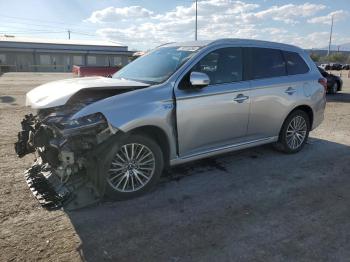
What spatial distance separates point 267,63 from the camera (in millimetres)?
6090

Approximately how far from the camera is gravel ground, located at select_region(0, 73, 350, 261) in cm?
348

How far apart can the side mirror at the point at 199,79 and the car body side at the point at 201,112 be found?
0.19 meters

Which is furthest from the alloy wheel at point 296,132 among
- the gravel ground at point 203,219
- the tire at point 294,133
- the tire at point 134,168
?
the tire at point 134,168

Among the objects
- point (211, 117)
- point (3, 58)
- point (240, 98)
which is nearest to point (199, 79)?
point (211, 117)

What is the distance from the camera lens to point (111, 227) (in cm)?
392

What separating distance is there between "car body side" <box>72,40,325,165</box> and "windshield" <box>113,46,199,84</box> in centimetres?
16

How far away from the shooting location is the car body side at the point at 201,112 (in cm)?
432

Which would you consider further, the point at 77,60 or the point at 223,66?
the point at 77,60

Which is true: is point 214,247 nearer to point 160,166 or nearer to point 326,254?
point 326,254

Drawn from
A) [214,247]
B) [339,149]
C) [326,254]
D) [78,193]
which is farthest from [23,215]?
[339,149]

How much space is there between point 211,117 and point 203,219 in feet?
5.18

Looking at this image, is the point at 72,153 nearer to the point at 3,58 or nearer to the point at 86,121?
the point at 86,121

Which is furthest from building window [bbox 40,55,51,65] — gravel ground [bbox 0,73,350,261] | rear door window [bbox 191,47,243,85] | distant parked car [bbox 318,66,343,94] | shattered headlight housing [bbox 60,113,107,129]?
shattered headlight housing [bbox 60,113,107,129]

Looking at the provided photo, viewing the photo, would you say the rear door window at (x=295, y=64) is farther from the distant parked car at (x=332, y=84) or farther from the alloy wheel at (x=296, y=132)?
the distant parked car at (x=332, y=84)
